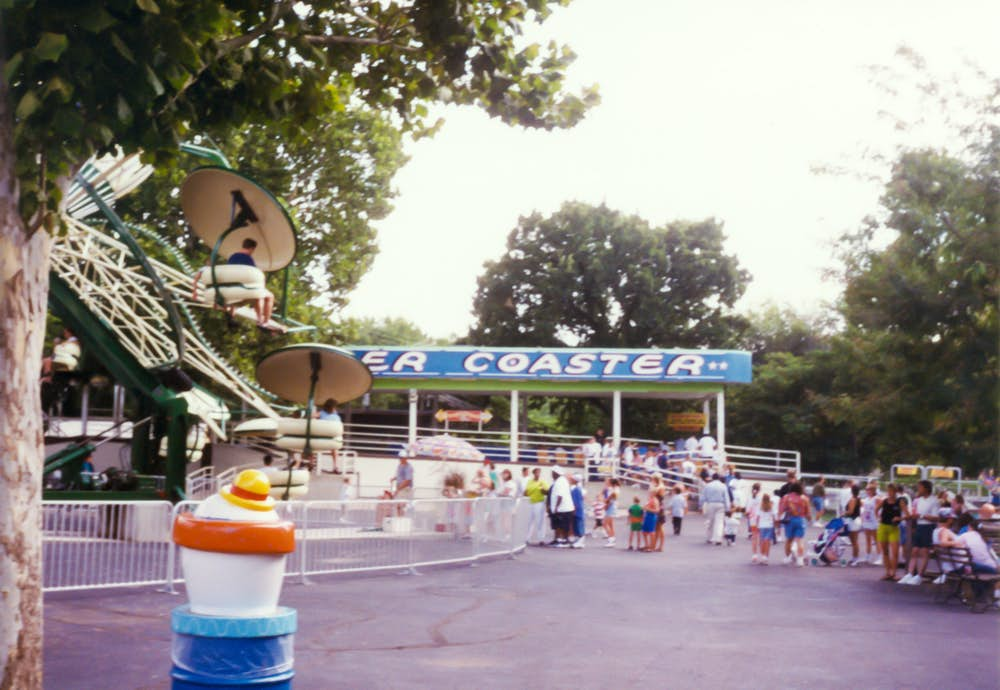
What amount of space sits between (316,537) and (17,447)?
9045 millimetres

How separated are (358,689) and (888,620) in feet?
23.2

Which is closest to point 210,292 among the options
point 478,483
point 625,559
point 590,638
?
point 590,638

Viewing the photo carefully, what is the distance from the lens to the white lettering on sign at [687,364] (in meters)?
36.1

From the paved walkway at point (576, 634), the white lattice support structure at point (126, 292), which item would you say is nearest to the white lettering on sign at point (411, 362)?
the white lattice support structure at point (126, 292)

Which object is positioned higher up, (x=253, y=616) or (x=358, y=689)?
(x=253, y=616)

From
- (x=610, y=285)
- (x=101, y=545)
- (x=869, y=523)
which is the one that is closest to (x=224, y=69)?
(x=101, y=545)

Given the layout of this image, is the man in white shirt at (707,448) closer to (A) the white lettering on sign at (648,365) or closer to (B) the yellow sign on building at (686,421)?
(A) the white lettering on sign at (648,365)

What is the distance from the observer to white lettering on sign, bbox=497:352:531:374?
3772cm

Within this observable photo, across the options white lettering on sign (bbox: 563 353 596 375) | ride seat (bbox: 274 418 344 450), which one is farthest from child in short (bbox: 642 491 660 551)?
white lettering on sign (bbox: 563 353 596 375)

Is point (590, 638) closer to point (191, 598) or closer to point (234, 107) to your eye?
point (234, 107)

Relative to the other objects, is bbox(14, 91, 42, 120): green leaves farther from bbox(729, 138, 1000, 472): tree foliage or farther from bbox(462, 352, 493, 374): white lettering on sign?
bbox(462, 352, 493, 374): white lettering on sign

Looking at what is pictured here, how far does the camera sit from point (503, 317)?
5528 centimetres

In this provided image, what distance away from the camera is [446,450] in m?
34.6

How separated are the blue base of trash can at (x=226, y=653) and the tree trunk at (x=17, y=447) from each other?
2.24m
